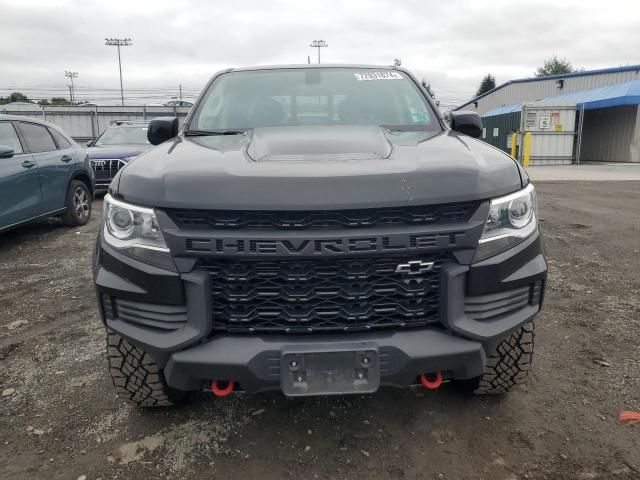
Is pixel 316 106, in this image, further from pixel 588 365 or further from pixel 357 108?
pixel 588 365

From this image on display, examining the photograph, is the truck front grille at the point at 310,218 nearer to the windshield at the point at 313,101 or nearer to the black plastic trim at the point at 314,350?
the black plastic trim at the point at 314,350

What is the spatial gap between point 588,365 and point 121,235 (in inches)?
107

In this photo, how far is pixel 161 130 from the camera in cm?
324

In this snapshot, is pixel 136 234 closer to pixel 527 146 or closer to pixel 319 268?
pixel 319 268

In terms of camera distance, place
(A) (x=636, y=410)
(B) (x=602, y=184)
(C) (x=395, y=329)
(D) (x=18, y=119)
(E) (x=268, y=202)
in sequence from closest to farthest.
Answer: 1. (E) (x=268, y=202)
2. (C) (x=395, y=329)
3. (A) (x=636, y=410)
4. (D) (x=18, y=119)
5. (B) (x=602, y=184)

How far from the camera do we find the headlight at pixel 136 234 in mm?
1956

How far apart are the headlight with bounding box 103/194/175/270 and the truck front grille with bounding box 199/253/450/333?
17cm

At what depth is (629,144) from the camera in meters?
23.9

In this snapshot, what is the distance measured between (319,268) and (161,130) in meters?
1.82

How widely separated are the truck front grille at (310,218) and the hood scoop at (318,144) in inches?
11.6

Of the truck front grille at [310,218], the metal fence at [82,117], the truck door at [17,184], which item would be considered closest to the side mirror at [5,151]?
the truck door at [17,184]

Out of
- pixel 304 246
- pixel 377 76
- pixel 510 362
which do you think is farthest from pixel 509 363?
pixel 377 76

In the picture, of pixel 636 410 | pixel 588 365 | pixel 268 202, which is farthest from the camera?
pixel 588 365

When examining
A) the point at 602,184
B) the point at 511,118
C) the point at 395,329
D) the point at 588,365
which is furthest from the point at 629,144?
the point at 395,329
